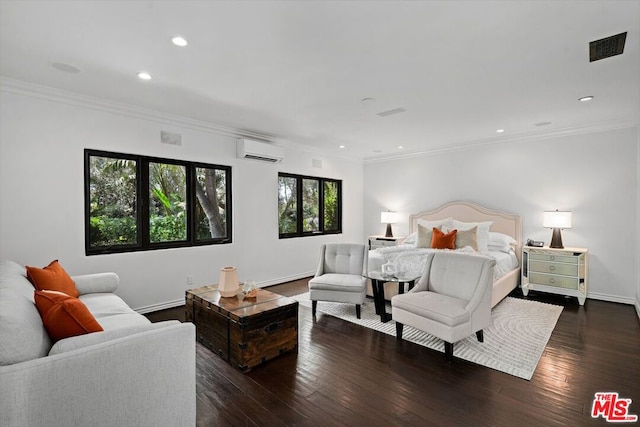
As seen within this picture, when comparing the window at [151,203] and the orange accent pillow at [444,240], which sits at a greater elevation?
the window at [151,203]

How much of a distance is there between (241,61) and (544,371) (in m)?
3.65

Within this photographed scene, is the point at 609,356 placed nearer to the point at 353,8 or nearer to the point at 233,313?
the point at 233,313

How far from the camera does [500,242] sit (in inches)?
202

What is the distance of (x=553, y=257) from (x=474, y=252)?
1.09 metres

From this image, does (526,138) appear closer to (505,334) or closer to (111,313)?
(505,334)

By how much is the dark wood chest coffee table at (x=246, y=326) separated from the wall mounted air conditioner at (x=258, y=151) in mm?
2516

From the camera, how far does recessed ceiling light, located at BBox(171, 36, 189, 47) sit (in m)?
2.34

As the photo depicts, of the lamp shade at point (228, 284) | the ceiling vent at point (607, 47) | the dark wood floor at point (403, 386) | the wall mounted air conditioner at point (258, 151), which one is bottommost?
the dark wood floor at point (403, 386)

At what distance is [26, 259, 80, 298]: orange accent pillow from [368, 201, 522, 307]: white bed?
11.1 feet

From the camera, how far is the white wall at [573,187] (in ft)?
14.7

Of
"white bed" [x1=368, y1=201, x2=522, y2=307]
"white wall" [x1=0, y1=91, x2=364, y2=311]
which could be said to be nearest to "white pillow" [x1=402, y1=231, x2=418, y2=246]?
"white bed" [x1=368, y1=201, x2=522, y2=307]

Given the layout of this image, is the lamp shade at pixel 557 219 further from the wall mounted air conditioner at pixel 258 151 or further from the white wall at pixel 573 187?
Result: the wall mounted air conditioner at pixel 258 151

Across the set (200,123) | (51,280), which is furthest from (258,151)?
(51,280)

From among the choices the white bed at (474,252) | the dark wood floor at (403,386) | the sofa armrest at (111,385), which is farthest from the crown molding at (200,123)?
the sofa armrest at (111,385)
